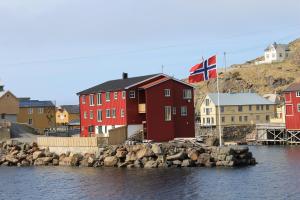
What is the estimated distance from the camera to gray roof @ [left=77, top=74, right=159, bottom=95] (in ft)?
252

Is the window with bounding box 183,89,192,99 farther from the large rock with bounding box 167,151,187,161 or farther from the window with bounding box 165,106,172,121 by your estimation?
the large rock with bounding box 167,151,187,161

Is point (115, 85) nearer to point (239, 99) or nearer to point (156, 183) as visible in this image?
point (156, 183)

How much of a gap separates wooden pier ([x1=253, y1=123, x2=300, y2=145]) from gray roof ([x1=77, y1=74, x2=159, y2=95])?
35358mm

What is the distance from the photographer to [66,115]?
138500mm

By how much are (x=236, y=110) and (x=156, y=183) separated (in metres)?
77.6

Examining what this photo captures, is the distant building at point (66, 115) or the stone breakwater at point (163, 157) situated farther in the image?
the distant building at point (66, 115)

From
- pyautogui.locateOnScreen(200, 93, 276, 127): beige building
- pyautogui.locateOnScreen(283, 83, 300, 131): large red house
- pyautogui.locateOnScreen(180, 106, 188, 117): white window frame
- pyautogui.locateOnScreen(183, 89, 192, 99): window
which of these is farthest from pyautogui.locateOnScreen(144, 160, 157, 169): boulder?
pyautogui.locateOnScreen(200, 93, 276, 127): beige building

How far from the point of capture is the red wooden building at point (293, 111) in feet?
313

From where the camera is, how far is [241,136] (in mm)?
120125

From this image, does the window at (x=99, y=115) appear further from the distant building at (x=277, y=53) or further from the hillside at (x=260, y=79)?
the distant building at (x=277, y=53)

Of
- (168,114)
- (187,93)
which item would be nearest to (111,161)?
(168,114)

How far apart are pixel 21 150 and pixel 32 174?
14.7 metres

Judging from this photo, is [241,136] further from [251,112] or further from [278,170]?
[278,170]

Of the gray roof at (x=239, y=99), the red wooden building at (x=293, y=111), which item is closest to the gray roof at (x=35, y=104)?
the gray roof at (x=239, y=99)
